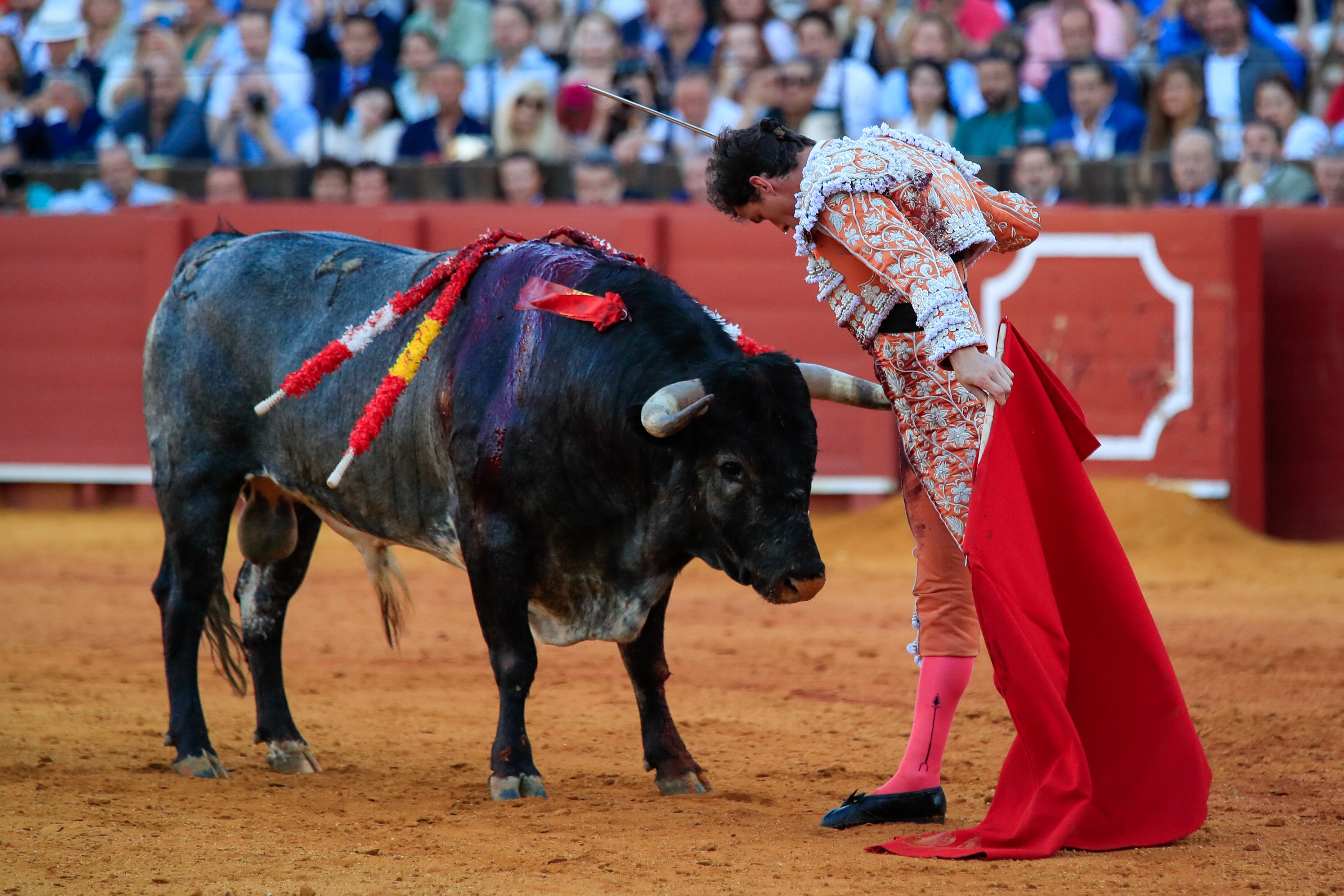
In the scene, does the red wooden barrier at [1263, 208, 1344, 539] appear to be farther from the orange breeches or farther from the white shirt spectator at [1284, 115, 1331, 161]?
the orange breeches

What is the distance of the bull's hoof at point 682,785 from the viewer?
11.5ft

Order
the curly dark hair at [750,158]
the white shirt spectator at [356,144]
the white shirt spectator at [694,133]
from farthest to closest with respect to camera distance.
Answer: the white shirt spectator at [356,144] → the white shirt spectator at [694,133] → the curly dark hair at [750,158]

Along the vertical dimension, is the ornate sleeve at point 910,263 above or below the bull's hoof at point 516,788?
above

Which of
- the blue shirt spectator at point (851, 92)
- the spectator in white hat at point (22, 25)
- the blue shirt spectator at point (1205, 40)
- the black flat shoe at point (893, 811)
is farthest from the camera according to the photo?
the spectator in white hat at point (22, 25)

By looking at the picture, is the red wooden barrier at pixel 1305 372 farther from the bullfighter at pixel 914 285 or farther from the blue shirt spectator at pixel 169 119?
the blue shirt spectator at pixel 169 119

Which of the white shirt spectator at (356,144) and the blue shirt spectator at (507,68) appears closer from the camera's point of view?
the blue shirt spectator at (507,68)

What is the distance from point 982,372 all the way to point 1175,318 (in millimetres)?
5764

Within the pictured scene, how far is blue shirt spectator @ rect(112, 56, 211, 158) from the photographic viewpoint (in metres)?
9.75

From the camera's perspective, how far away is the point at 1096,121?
27.1 feet

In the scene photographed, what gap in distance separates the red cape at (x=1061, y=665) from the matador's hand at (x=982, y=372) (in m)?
0.18

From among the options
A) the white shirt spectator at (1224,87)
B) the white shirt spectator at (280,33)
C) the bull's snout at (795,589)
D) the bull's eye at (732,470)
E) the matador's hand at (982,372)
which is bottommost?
the bull's snout at (795,589)

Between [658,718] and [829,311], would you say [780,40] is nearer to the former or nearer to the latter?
[829,311]

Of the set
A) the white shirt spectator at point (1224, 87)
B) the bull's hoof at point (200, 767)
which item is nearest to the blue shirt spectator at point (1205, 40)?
the white shirt spectator at point (1224, 87)

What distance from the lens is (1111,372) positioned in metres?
8.14
